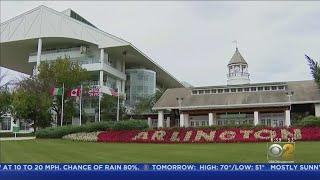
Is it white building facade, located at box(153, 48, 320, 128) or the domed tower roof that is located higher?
the domed tower roof

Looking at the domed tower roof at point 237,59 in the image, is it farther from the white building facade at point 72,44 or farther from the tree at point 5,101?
the tree at point 5,101

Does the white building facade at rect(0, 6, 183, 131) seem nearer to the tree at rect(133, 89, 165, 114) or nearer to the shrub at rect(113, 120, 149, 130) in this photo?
the tree at rect(133, 89, 165, 114)

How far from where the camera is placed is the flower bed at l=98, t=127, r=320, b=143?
32.7 m

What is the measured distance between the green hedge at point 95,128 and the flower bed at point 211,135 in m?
2.08

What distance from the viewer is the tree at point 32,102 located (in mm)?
53656

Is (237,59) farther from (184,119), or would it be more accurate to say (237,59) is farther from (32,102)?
(32,102)

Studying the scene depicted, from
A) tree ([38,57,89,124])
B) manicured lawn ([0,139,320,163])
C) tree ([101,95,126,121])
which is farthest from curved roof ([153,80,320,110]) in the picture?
manicured lawn ([0,139,320,163])

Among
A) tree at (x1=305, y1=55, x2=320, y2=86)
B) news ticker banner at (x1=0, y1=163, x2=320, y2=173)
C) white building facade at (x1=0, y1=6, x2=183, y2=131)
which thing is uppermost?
white building facade at (x1=0, y1=6, x2=183, y2=131)

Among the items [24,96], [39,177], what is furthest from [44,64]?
[39,177]

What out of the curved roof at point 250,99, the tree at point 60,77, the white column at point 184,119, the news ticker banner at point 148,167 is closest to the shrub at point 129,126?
the white column at point 184,119

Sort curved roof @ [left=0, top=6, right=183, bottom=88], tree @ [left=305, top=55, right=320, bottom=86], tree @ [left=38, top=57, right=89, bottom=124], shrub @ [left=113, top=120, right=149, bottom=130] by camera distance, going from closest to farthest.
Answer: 1. shrub @ [left=113, top=120, right=149, bottom=130]
2. tree @ [left=305, top=55, right=320, bottom=86]
3. tree @ [left=38, top=57, right=89, bottom=124]
4. curved roof @ [left=0, top=6, right=183, bottom=88]

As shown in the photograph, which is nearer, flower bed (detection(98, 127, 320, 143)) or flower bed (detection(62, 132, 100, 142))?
flower bed (detection(98, 127, 320, 143))

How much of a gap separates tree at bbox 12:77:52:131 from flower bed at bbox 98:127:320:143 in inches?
731

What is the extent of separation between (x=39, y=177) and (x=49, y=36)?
70621mm
